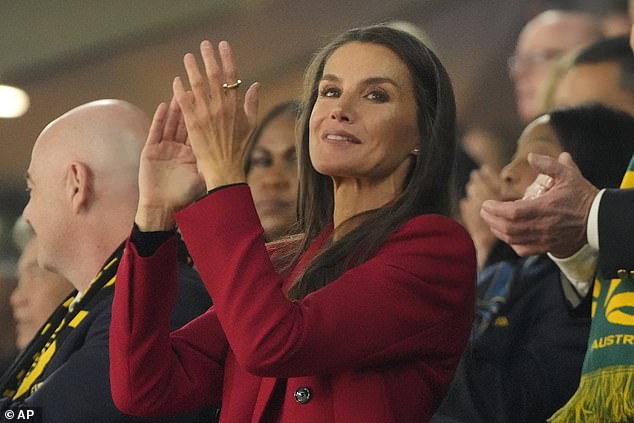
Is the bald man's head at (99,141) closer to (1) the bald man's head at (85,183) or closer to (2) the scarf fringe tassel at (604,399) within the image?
(1) the bald man's head at (85,183)

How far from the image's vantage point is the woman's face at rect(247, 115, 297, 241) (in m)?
3.36

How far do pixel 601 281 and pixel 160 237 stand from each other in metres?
0.90

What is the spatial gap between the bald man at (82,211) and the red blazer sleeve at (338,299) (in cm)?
91

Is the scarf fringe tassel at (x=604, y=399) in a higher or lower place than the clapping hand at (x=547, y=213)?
lower

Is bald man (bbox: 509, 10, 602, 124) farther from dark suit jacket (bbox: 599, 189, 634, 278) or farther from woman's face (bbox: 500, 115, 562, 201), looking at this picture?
dark suit jacket (bbox: 599, 189, 634, 278)

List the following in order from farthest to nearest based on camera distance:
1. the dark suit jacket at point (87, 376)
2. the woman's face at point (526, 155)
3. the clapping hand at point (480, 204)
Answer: the clapping hand at point (480, 204)
the woman's face at point (526, 155)
the dark suit jacket at point (87, 376)

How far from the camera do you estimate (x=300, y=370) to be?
6.14ft

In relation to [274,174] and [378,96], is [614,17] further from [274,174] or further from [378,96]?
[378,96]

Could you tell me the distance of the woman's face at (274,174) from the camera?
336 cm

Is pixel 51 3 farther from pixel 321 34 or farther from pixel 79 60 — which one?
pixel 321 34

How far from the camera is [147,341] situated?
206cm

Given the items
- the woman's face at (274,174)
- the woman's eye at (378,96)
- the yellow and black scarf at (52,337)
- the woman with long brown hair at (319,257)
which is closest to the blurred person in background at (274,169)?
the woman's face at (274,174)

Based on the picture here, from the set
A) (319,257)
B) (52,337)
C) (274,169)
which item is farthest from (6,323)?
(319,257)

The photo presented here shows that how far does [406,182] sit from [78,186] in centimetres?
105
